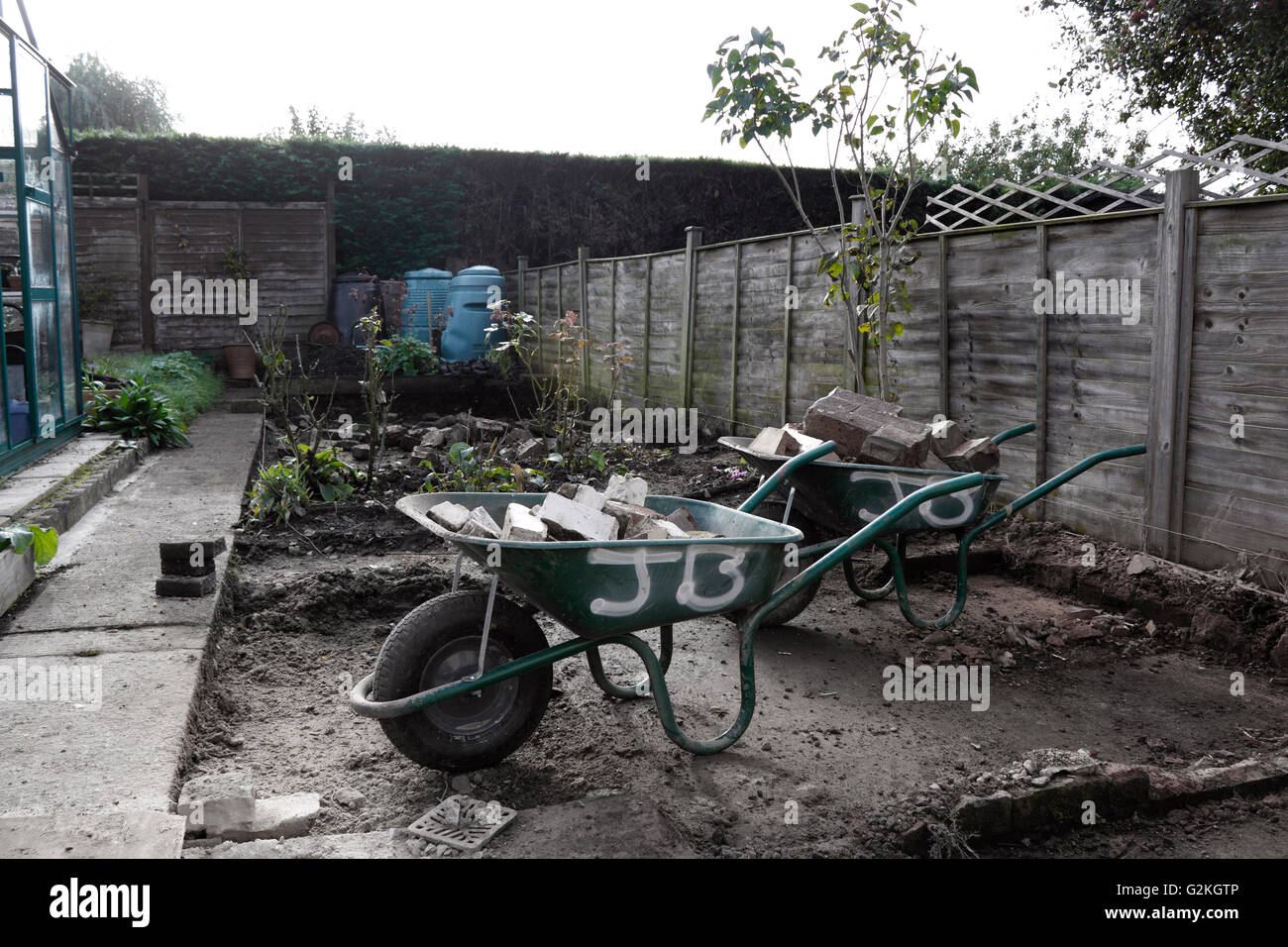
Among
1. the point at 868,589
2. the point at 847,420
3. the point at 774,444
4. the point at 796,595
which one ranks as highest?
the point at 847,420

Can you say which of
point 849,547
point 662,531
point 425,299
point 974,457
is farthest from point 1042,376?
point 425,299

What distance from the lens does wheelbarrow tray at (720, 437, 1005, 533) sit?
370 centimetres

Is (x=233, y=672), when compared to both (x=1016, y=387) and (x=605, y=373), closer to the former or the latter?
(x=1016, y=387)

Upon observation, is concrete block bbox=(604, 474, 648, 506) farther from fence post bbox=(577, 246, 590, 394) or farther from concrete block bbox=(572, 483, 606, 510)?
fence post bbox=(577, 246, 590, 394)

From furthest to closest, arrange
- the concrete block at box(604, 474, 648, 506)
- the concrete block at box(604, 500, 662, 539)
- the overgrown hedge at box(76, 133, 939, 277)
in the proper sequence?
the overgrown hedge at box(76, 133, 939, 277) → the concrete block at box(604, 474, 648, 506) → the concrete block at box(604, 500, 662, 539)

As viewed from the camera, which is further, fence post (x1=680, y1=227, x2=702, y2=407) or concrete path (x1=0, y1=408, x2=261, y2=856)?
fence post (x1=680, y1=227, x2=702, y2=407)

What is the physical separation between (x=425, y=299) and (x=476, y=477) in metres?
8.22

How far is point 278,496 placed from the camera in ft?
17.4

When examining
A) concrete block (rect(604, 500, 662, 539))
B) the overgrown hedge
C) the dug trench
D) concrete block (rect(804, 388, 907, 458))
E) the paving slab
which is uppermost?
the overgrown hedge

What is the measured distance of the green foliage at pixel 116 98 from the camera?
3316 cm

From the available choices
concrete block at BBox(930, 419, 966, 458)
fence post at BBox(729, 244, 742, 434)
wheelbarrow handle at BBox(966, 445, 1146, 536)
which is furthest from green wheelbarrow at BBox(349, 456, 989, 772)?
fence post at BBox(729, 244, 742, 434)

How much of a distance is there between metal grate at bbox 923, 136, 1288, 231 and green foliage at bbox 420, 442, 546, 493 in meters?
2.82

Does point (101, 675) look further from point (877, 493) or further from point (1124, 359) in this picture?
point (1124, 359)

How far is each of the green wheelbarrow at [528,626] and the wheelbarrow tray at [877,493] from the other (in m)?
1.11
